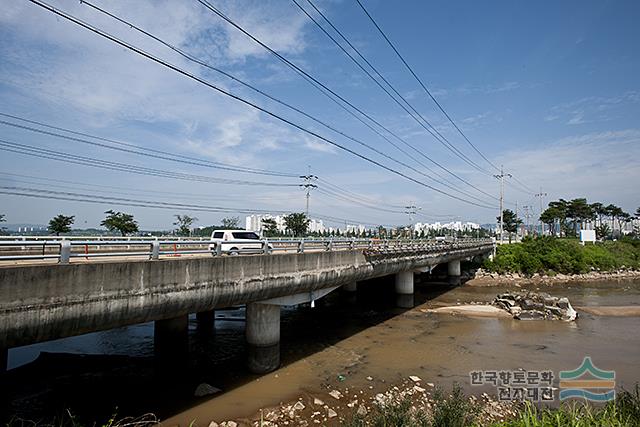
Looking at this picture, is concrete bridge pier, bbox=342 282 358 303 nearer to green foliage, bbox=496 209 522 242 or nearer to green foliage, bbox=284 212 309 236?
green foliage, bbox=284 212 309 236

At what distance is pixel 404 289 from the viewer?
33062mm

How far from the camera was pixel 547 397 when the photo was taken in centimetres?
1382

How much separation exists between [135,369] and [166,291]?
8169mm

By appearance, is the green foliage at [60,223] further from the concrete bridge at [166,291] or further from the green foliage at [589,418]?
the green foliage at [589,418]

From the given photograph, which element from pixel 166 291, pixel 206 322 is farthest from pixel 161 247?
pixel 166 291

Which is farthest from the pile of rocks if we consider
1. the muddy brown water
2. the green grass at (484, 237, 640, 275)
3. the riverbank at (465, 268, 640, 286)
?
the green grass at (484, 237, 640, 275)

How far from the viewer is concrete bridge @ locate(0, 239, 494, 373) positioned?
8.23 meters

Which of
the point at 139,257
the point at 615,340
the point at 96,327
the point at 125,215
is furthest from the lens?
the point at 125,215

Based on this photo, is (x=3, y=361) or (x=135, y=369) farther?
(x=135, y=369)

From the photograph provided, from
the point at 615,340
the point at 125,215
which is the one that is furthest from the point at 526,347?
the point at 125,215

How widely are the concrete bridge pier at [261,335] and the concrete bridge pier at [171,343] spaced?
3.75 metres

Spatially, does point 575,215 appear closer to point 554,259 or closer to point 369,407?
point 554,259

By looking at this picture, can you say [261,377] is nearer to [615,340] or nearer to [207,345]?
[207,345]

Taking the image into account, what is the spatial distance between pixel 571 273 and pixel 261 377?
5585 cm
